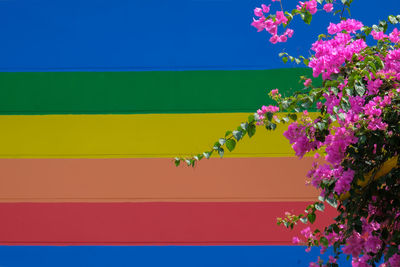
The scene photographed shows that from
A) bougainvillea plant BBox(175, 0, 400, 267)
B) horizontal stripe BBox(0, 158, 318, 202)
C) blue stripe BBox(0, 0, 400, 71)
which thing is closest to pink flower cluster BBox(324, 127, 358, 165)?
bougainvillea plant BBox(175, 0, 400, 267)

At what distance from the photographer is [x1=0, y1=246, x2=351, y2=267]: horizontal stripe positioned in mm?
2729

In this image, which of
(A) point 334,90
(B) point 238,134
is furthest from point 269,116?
(A) point 334,90

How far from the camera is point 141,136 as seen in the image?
9.30 ft

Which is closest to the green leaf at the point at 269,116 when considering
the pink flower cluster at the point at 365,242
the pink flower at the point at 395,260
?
the pink flower cluster at the point at 365,242

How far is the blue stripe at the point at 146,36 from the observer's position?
9.41 ft

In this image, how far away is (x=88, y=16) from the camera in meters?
2.91

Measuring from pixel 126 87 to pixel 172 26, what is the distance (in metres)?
0.41

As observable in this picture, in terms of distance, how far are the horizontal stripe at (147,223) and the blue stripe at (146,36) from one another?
734 mm

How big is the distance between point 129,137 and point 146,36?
0.55 metres

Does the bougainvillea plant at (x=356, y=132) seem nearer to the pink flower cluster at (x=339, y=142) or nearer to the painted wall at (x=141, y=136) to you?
the pink flower cluster at (x=339, y=142)

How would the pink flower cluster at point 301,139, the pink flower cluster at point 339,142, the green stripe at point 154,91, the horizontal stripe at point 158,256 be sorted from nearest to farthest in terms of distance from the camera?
the pink flower cluster at point 339,142 → the pink flower cluster at point 301,139 → the horizontal stripe at point 158,256 → the green stripe at point 154,91

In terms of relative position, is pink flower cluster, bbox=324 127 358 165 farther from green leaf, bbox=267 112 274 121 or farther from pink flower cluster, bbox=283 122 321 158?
green leaf, bbox=267 112 274 121

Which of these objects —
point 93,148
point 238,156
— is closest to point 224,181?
point 238,156

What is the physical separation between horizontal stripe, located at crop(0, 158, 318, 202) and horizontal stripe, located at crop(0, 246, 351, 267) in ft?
0.82
